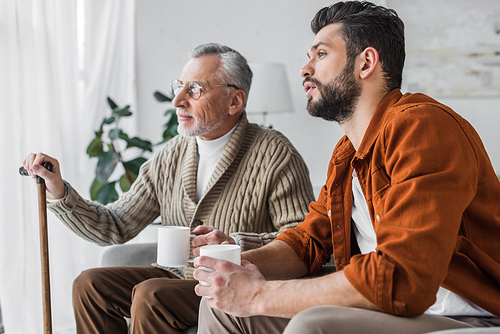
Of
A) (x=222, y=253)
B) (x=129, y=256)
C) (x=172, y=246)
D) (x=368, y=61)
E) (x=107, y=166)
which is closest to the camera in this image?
(x=222, y=253)

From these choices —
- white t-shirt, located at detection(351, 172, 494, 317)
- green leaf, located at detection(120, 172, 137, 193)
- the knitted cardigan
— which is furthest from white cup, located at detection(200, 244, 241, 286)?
green leaf, located at detection(120, 172, 137, 193)

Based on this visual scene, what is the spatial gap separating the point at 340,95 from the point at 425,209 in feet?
1.49

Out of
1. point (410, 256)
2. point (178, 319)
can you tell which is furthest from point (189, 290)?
point (410, 256)

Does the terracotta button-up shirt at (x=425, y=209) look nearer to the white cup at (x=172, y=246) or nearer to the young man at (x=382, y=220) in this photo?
the young man at (x=382, y=220)

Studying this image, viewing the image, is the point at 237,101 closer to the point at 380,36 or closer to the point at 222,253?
the point at 380,36

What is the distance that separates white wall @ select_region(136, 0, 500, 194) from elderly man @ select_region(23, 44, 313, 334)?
138cm

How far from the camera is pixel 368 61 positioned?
1.17 metres

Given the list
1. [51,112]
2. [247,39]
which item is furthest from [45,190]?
[247,39]

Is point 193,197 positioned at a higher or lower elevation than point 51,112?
lower

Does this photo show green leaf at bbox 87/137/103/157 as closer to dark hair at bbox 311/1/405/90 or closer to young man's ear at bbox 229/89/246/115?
young man's ear at bbox 229/89/246/115

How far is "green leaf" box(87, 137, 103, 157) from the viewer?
97.6 inches

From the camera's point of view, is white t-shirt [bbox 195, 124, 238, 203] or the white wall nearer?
white t-shirt [bbox 195, 124, 238, 203]

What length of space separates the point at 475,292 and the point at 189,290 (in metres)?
0.86

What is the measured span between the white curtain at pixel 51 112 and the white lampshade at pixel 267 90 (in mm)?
992
